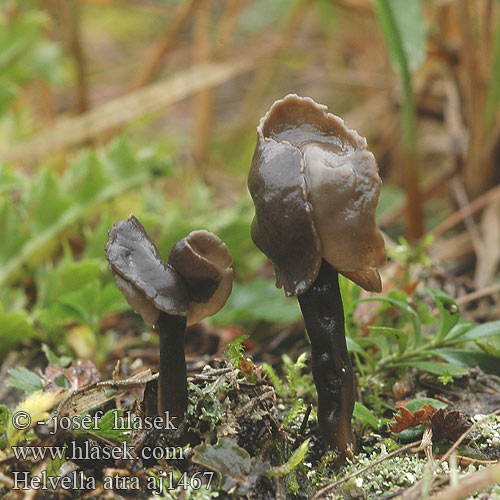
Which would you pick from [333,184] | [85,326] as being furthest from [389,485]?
[85,326]

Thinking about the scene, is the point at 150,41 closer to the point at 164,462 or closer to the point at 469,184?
the point at 469,184

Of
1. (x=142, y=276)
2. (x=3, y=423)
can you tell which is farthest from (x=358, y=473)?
(x=3, y=423)

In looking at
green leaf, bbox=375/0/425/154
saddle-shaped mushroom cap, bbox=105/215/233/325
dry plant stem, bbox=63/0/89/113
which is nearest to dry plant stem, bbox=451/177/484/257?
green leaf, bbox=375/0/425/154

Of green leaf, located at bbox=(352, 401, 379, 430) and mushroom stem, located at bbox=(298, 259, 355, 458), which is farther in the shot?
green leaf, located at bbox=(352, 401, 379, 430)

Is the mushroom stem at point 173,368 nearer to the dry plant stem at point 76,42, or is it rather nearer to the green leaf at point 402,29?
the green leaf at point 402,29

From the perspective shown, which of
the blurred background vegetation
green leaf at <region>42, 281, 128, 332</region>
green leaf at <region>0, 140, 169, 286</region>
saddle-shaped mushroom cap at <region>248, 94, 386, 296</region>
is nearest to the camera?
saddle-shaped mushroom cap at <region>248, 94, 386, 296</region>

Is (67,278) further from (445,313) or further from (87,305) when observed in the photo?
(445,313)

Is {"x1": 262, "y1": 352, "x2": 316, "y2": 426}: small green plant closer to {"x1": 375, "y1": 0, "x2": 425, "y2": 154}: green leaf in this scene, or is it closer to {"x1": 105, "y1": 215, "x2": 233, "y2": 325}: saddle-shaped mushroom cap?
{"x1": 105, "y1": 215, "x2": 233, "y2": 325}: saddle-shaped mushroom cap
